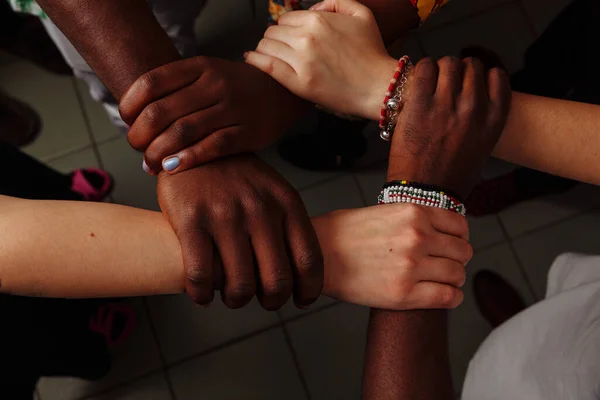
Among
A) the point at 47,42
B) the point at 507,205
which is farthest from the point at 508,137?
the point at 47,42

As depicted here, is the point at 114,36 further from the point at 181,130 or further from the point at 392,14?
the point at 392,14

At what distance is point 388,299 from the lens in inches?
29.5

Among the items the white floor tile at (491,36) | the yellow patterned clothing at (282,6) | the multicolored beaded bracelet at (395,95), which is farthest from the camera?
the white floor tile at (491,36)

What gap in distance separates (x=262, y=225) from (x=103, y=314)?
87 centimetres

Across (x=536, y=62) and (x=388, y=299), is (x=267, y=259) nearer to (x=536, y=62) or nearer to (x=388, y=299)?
(x=388, y=299)

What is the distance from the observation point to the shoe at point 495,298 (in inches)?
56.4

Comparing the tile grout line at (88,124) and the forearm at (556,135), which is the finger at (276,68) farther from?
the tile grout line at (88,124)

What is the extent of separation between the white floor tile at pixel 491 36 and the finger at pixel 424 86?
96 centimetres

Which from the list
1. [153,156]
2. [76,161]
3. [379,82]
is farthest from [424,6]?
[76,161]

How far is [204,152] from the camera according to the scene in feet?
2.33

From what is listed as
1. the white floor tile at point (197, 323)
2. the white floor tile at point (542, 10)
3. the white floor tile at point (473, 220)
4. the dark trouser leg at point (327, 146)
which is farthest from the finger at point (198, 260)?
the white floor tile at point (542, 10)

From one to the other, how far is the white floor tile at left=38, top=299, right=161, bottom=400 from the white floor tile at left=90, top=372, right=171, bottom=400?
0.06 ft

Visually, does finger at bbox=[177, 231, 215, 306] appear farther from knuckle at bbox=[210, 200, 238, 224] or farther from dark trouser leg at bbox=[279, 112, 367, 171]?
dark trouser leg at bbox=[279, 112, 367, 171]

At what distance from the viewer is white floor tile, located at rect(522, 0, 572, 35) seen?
1702 millimetres
